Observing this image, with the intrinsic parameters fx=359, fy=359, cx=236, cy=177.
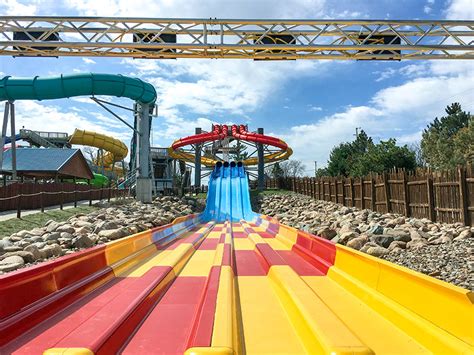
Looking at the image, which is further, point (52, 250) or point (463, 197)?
point (463, 197)

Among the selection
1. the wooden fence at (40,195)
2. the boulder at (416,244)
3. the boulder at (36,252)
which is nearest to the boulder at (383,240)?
the boulder at (416,244)

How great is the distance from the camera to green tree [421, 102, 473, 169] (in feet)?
115

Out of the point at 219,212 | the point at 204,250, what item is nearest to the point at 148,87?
the point at 219,212

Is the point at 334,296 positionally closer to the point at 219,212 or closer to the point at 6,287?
the point at 6,287

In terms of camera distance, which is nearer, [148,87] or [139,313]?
[139,313]

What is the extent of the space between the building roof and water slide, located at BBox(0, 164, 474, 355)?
19.3 metres

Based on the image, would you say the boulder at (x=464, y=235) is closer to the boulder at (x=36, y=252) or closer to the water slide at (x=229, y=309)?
the water slide at (x=229, y=309)

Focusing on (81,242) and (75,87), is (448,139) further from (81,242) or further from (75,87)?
(81,242)

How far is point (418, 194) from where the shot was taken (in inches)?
401

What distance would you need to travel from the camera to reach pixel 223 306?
2793 mm

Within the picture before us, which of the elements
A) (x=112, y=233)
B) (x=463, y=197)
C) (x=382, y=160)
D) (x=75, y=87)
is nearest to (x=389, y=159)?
(x=382, y=160)

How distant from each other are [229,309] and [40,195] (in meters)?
11.3

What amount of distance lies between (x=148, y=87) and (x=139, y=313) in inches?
641

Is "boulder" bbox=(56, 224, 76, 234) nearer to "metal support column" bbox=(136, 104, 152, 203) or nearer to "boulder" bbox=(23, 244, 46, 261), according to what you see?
"boulder" bbox=(23, 244, 46, 261)
